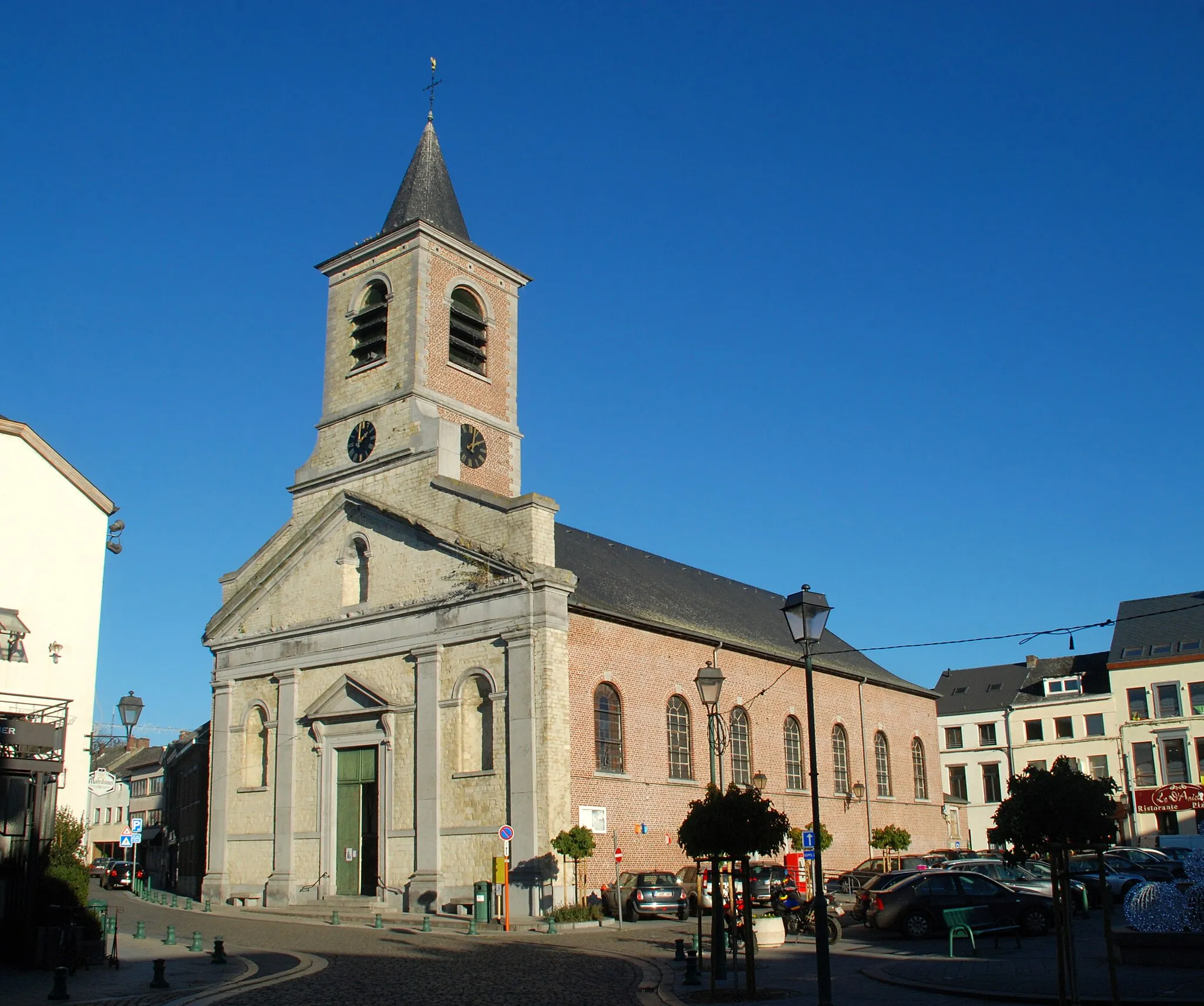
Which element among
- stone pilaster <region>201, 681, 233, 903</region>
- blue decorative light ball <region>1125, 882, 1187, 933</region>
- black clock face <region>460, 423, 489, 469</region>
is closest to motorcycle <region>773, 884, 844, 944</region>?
blue decorative light ball <region>1125, 882, 1187, 933</region>

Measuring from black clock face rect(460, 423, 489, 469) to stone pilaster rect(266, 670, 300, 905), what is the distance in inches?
295

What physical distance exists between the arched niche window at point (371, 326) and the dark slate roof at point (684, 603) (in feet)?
24.5

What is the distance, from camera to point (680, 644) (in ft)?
105

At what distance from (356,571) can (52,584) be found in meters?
8.30

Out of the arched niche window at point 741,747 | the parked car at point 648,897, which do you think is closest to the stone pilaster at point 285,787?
the parked car at point 648,897

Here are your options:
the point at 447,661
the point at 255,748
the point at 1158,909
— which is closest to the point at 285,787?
the point at 255,748

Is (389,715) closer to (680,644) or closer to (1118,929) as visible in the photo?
(680,644)

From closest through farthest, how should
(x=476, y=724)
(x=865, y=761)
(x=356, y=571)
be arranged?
(x=476, y=724)
(x=356, y=571)
(x=865, y=761)

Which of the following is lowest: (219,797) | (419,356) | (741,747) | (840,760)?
(219,797)

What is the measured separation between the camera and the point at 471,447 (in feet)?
108

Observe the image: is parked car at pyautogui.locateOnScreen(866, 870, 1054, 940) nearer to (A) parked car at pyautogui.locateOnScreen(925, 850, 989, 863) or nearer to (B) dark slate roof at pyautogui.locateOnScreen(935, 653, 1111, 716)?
(A) parked car at pyautogui.locateOnScreen(925, 850, 989, 863)

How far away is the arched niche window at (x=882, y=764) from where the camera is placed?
40.5 meters

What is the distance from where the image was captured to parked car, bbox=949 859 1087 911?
2480cm

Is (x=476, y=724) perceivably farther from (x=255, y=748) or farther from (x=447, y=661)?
(x=255, y=748)
